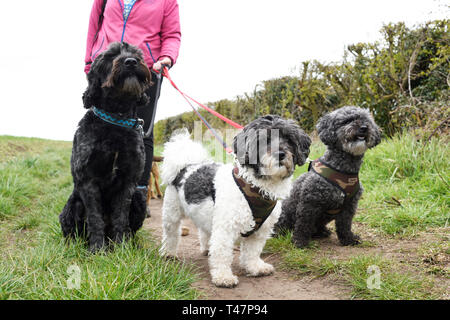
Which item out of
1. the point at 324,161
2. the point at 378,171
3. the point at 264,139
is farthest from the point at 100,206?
the point at 378,171

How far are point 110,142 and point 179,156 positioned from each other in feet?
2.36

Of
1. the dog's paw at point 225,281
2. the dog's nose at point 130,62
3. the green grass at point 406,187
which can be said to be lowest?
the dog's paw at point 225,281

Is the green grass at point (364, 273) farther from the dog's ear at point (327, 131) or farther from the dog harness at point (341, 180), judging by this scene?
the dog's ear at point (327, 131)

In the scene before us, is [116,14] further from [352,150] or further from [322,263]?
[322,263]

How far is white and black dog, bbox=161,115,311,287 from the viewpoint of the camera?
2713 mm

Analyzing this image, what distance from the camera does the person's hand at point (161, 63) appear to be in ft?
11.8

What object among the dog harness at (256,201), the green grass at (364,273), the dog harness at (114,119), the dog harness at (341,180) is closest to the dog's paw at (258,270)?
the green grass at (364,273)

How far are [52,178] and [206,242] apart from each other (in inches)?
258

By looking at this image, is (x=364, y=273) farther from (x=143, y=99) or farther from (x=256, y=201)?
(x=143, y=99)

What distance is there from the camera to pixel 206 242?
371 centimetres

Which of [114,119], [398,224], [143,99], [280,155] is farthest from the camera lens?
[398,224]

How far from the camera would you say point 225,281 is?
2777mm

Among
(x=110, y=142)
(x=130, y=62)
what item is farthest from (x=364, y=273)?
(x=130, y=62)
